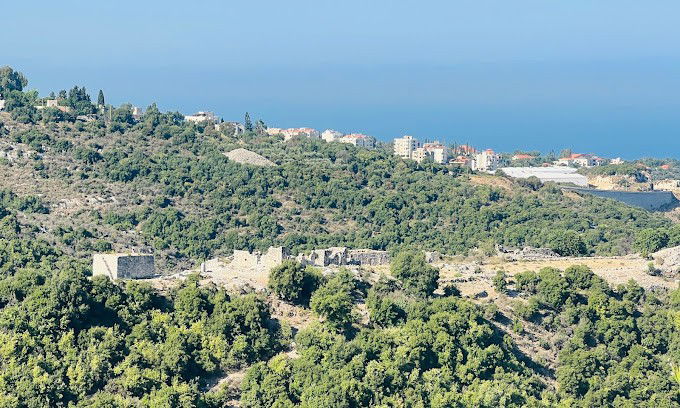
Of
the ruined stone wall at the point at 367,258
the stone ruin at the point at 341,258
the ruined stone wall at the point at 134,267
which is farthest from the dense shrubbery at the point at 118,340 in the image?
the ruined stone wall at the point at 367,258

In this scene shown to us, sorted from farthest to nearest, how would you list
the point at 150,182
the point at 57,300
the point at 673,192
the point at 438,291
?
the point at 673,192
the point at 150,182
the point at 438,291
the point at 57,300

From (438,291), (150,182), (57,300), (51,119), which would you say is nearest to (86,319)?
(57,300)

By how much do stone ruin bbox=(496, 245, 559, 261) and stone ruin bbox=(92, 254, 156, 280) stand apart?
17397 mm

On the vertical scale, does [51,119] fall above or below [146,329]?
above

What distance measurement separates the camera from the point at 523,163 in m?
154

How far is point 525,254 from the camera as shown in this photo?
69.1 meters

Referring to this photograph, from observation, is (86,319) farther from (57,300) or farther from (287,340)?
(287,340)

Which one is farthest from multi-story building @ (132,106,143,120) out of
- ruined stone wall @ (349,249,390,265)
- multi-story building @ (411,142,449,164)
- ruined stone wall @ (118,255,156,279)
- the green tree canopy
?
the green tree canopy

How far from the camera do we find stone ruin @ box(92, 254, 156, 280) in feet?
188

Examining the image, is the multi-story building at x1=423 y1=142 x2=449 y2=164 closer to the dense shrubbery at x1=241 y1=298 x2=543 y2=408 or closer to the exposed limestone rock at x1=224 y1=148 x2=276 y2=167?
the exposed limestone rock at x1=224 y1=148 x2=276 y2=167

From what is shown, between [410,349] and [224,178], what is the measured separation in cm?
4371

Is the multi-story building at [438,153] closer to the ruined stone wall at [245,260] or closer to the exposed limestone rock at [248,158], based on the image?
the exposed limestone rock at [248,158]

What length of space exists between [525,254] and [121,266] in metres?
20.5

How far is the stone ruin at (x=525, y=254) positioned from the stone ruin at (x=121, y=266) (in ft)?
57.1
